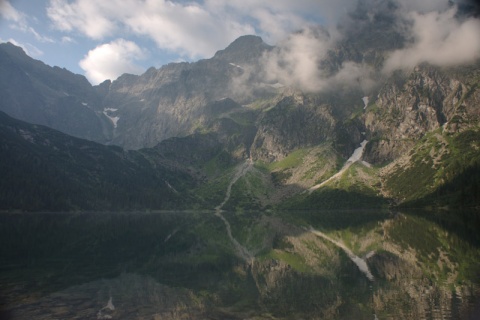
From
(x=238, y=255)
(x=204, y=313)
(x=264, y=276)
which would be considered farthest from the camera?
(x=238, y=255)

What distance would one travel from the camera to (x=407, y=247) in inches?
2847

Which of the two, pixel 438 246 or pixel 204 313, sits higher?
pixel 438 246

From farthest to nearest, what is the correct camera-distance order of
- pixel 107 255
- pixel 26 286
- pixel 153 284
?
pixel 107 255
pixel 153 284
pixel 26 286

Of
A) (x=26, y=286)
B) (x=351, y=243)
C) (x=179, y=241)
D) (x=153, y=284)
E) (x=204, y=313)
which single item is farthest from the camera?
(x=179, y=241)

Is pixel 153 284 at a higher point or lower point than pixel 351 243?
lower

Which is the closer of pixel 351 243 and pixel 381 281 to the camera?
pixel 381 281

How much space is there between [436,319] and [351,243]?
58.4 meters

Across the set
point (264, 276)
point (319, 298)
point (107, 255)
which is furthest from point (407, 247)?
point (107, 255)

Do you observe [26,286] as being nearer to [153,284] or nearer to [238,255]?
[153,284]

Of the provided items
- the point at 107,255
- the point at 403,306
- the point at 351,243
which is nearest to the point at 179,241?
the point at 107,255

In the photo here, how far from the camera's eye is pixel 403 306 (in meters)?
34.1

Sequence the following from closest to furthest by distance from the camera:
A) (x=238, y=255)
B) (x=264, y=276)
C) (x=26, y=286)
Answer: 1. (x=26, y=286)
2. (x=264, y=276)
3. (x=238, y=255)

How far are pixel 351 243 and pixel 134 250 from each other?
50398 mm

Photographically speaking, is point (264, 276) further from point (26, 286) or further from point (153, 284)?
point (26, 286)
